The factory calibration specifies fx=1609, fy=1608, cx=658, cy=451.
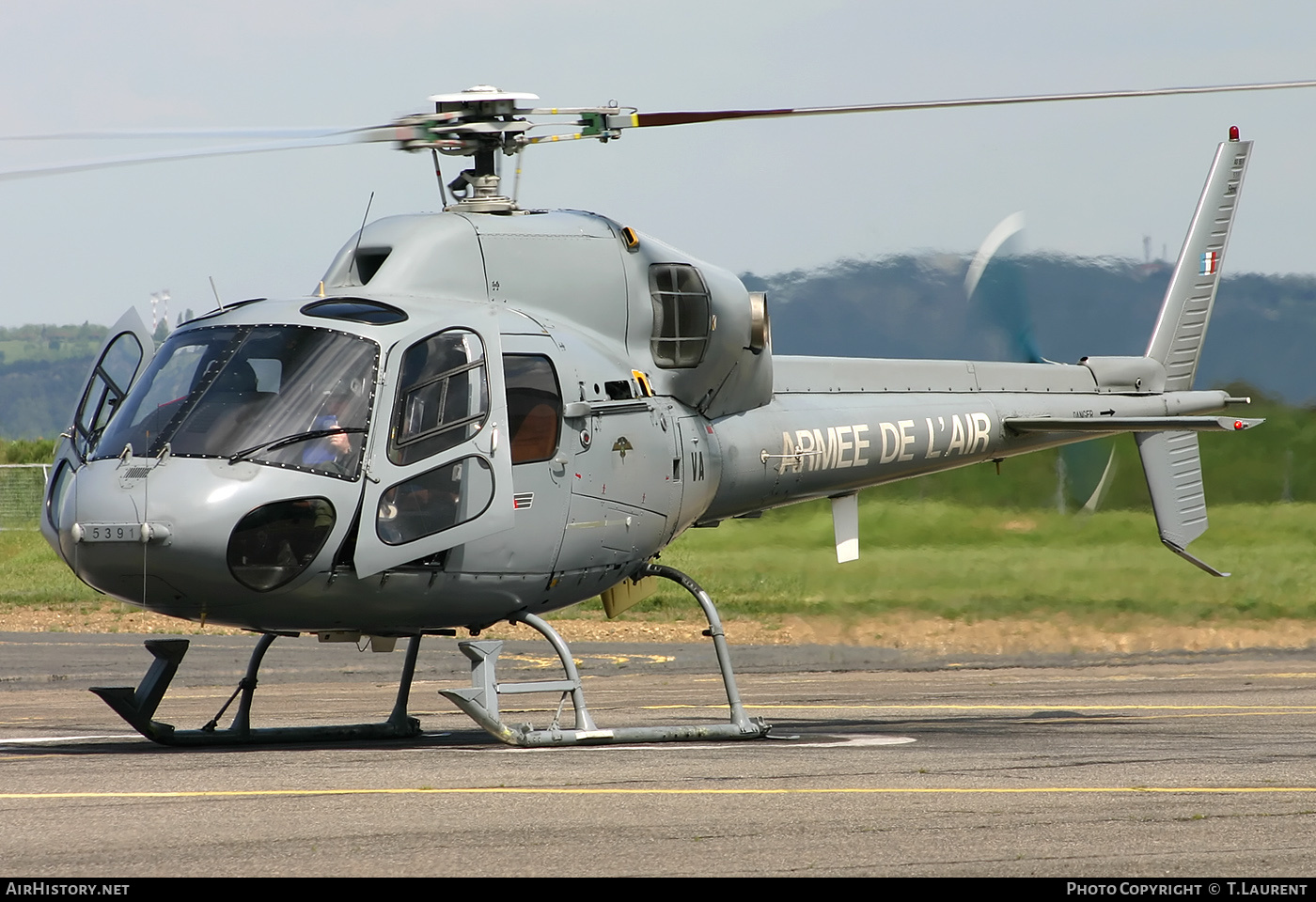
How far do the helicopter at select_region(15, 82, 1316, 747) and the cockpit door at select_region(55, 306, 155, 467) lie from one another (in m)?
0.02

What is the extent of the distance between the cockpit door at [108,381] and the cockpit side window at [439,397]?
1.78 meters

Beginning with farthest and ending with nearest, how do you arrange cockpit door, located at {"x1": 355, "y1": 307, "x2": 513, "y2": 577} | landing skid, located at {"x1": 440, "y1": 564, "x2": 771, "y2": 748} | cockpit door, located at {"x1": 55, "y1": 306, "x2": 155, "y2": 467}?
landing skid, located at {"x1": 440, "y1": 564, "x2": 771, "y2": 748} < cockpit door, located at {"x1": 55, "y1": 306, "x2": 155, "y2": 467} < cockpit door, located at {"x1": 355, "y1": 307, "x2": 513, "y2": 577}

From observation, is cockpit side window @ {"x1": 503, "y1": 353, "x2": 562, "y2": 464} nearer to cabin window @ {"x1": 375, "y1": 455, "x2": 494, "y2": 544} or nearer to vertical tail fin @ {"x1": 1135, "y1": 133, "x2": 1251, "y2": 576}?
cabin window @ {"x1": 375, "y1": 455, "x2": 494, "y2": 544}

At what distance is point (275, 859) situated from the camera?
6.34 metres

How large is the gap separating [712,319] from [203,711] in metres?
6.94

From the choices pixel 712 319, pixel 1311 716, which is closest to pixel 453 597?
pixel 712 319

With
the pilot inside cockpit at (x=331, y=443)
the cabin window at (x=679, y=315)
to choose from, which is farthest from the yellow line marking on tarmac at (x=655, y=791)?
the cabin window at (x=679, y=315)

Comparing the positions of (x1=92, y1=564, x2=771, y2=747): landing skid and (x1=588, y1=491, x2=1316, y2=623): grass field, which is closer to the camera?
(x1=92, y1=564, x2=771, y2=747): landing skid

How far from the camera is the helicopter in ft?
30.6

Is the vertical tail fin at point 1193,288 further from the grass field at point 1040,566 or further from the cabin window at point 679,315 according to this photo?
the cabin window at point 679,315

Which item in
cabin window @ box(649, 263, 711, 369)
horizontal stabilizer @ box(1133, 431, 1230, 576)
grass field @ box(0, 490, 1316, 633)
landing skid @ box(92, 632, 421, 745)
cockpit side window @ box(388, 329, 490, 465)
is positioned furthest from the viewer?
grass field @ box(0, 490, 1316, 633)

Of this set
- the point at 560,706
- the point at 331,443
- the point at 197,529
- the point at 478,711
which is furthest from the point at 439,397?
the point at 560,706

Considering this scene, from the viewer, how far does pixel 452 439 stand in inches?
387

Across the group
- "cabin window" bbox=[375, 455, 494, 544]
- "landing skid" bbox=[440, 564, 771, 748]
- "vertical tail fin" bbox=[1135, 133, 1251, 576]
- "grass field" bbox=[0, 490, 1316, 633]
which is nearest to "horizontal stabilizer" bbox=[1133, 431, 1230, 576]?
"vertical tail fin" bbox=[1135, 133, 1251, 576]
